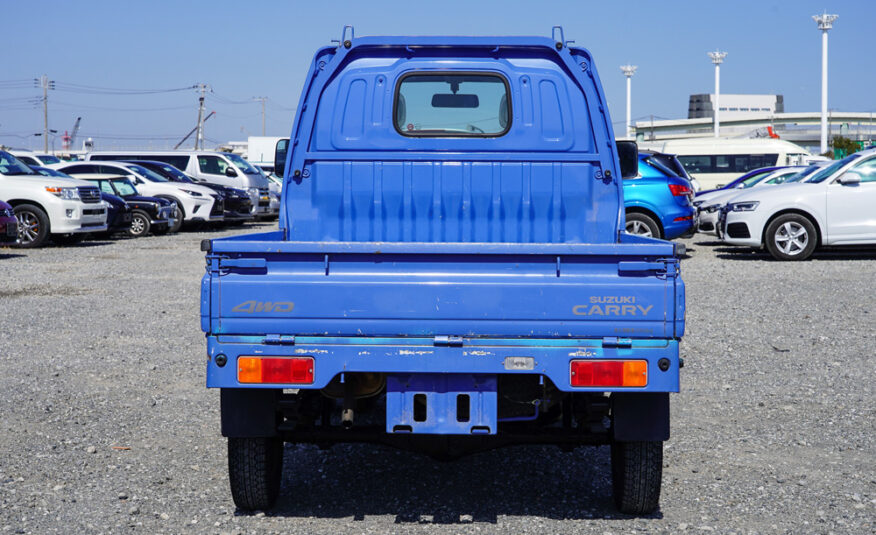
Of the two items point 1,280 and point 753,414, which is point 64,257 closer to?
point 1,280

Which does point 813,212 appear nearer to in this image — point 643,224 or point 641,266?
point 643,224

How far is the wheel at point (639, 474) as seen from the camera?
4375 mm

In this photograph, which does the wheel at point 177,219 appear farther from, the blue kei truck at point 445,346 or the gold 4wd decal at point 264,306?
the gold 4wd decal at point 264,306

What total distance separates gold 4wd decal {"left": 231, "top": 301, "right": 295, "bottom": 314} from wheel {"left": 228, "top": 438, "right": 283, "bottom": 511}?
0.67 meters

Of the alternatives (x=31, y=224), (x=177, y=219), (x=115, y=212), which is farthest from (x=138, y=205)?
(x=31, y=224)

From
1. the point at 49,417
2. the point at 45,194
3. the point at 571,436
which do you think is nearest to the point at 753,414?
the point at 571,436

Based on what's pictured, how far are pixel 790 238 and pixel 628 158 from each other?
11061 millimetres

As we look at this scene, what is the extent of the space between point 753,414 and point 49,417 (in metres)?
4.43

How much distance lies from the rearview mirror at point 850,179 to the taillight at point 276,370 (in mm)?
13520

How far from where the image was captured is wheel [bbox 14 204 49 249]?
1842 centimetres

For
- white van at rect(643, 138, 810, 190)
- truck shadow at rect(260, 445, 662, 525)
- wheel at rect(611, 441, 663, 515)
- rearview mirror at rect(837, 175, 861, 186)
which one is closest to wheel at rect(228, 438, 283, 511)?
truck shadow at rect(260, 445, 662, 525)

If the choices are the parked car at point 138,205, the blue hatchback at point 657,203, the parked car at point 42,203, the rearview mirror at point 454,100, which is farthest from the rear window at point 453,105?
the parked car at point 138,205

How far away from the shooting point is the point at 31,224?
61.1 ft

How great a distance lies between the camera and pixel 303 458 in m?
5.61
